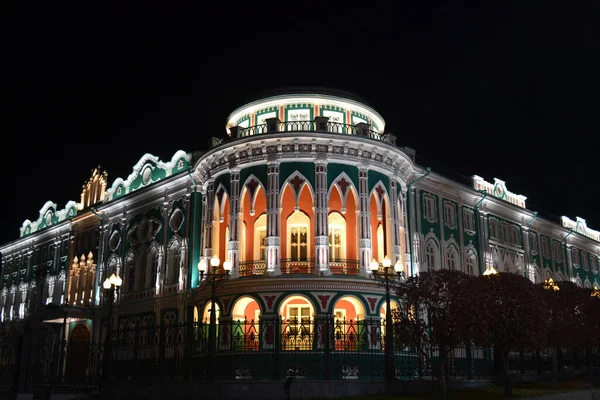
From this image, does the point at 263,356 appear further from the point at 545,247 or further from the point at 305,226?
the point at 545,247

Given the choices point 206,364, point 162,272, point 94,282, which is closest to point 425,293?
point 206,364

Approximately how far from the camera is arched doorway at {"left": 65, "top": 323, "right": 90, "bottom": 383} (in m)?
41.9

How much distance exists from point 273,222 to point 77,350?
21.4 meters

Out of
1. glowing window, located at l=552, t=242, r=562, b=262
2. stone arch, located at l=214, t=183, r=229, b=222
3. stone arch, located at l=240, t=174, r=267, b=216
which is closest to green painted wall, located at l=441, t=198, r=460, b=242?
stone arch, located at l=240, t=174, r=267, b=216

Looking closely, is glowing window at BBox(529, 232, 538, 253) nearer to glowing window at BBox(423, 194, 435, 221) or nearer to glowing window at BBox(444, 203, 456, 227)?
glowing window at BBox(444, 203, 456, 227)

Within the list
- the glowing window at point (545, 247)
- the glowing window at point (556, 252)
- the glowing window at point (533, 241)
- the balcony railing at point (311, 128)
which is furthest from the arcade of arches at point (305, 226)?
the glowing window at point (556, 252)

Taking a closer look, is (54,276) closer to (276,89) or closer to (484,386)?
(276,89)

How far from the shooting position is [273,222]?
3014 cm

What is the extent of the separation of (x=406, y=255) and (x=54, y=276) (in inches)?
1160

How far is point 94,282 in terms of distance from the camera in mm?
43781

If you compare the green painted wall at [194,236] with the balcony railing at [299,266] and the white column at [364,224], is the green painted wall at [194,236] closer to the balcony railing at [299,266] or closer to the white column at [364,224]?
the balcony railing at [299,266]

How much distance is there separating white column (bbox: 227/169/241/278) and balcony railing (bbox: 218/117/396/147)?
227 centimetres

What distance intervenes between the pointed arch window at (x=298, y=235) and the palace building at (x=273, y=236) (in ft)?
0.18

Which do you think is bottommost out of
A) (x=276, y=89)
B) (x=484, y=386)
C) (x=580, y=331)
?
(x=484, y=386)
